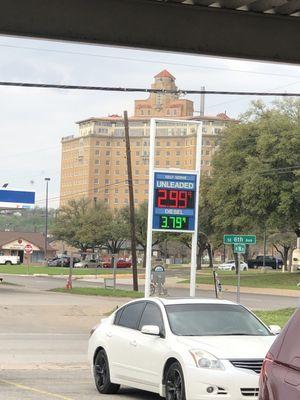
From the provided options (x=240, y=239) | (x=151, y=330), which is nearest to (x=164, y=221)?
(x=240, y=239)

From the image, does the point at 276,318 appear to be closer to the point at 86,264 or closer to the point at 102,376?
→ the point at 102,376

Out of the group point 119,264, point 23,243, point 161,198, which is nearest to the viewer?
point 161,198

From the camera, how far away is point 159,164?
150 meters

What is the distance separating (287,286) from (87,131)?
11102 cm

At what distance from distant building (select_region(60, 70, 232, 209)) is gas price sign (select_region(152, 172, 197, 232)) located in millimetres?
116381

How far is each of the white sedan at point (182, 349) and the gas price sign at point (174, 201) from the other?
36.9ft

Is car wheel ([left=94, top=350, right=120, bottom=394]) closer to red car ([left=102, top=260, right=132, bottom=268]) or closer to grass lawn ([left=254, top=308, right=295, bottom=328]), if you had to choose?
grass lawn ([left=254, top=308, right=295, bottom=328])

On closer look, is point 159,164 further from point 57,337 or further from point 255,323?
point 255,323

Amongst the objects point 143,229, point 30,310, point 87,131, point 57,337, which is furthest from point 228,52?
point 87,131

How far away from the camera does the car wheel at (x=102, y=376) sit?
11.1m

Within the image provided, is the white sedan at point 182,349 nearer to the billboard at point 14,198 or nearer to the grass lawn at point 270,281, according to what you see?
the billboard at point 14,198

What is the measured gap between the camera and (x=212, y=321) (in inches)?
406

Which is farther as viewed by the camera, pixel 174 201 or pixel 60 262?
pixel 60 262

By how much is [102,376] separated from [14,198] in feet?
103
